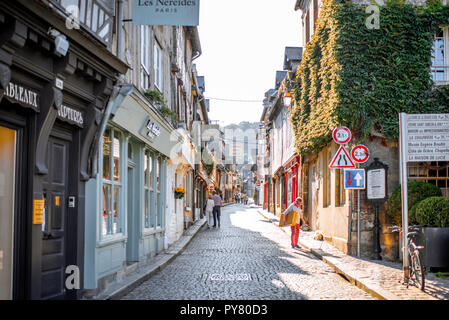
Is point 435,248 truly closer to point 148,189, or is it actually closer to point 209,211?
point 148,189

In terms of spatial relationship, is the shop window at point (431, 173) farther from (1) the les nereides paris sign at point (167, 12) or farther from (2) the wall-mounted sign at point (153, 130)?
(1) the les nereides paris sign at point (167, 12)

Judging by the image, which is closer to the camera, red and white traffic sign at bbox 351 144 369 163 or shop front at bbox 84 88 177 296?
shop front at bbox 84 88 177 296

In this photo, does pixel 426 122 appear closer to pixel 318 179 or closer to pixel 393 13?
pixel 393 13

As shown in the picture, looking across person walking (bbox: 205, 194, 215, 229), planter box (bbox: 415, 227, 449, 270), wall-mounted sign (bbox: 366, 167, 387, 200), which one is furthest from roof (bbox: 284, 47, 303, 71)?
planter box (bbox: 415, 227, 449, 270)

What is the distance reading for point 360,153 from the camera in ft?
40.1

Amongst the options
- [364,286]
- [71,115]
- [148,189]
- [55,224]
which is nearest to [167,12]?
[71,115]

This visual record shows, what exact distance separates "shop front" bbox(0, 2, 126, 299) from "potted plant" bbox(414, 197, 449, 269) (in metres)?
5.90

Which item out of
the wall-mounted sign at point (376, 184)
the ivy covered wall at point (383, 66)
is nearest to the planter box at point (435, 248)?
the wall-mounted sign at point (376, 184)

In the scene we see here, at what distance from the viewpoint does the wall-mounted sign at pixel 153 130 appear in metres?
11.2

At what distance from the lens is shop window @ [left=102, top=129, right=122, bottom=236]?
28.7ft

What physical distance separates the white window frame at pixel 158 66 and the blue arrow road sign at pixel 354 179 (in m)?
5.68

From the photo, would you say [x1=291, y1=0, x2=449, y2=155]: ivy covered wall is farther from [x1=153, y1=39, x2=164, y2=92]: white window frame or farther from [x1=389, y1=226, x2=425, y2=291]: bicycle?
[x1=153, y1=39, x2=164, y2=92]: white window frame

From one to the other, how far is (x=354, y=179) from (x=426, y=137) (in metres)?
3.61
